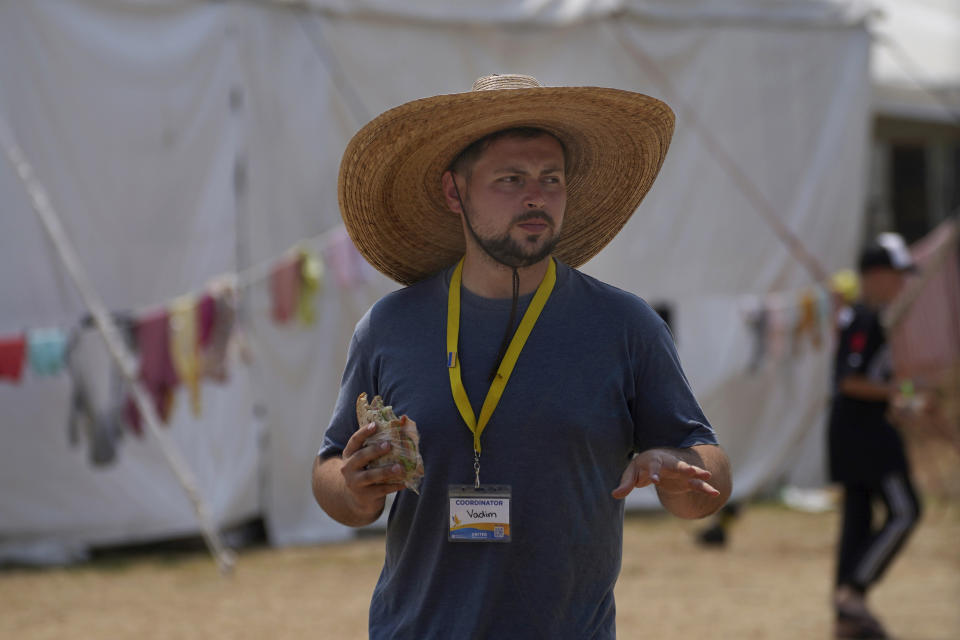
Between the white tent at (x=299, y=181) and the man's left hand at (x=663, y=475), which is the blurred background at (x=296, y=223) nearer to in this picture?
the white tent at (x=299, y=181)

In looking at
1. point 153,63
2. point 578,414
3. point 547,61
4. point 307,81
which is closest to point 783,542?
point 547,61

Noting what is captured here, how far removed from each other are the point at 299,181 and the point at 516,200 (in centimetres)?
694

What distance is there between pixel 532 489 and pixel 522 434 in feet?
0.35

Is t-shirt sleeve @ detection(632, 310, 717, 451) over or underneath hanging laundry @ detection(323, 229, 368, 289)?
over

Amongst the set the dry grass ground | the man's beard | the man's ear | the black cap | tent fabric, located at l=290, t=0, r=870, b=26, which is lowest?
the dry grass ground

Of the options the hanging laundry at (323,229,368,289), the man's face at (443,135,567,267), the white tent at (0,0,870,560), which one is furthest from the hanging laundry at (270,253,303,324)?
the man's face at (443,135,567,267)

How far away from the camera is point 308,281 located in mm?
8484

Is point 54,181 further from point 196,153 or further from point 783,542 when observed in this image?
point 783,542

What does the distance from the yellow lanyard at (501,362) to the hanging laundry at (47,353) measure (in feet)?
16.7

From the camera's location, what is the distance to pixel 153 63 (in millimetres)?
8711

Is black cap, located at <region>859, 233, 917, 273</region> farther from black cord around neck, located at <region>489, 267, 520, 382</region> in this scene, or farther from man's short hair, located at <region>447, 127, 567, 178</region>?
black cord around neck, located at <region>489, 267, 520, 382</region>

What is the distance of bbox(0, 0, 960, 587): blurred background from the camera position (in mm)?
8359

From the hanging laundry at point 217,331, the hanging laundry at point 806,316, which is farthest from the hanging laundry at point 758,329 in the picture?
the hanging laundry at point 217,331

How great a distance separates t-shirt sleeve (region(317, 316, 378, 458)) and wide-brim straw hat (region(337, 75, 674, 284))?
38 centimetres
